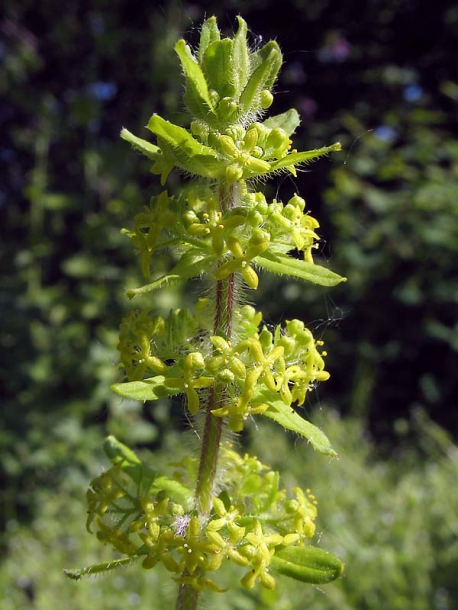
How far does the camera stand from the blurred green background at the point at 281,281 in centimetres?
375

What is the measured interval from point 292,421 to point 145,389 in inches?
9.9

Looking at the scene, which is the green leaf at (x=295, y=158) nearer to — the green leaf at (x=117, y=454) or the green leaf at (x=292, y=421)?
the green leaf at (x=292, y=421)

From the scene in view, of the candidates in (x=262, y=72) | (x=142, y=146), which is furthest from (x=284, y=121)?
(x=142, y=146)

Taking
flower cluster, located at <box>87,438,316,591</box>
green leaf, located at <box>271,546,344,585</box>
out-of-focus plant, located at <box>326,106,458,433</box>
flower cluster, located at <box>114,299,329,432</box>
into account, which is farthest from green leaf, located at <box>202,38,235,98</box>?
out-of-focus plant, located at <box>326,106,458,433</box>

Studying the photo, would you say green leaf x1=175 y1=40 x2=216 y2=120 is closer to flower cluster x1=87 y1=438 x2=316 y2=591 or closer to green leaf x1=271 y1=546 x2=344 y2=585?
flower cluster x1=87 y1=438 x2=316 y2=591

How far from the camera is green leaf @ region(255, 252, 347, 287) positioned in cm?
109

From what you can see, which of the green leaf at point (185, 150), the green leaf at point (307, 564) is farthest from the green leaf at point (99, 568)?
the green leaf at point (185, 150)

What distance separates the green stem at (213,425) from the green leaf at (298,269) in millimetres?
74

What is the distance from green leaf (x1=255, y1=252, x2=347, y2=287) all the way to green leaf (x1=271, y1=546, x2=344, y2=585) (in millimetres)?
471

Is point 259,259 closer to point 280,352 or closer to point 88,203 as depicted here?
point 280,352

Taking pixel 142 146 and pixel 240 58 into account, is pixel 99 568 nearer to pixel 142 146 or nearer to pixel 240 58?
pixel 142 146

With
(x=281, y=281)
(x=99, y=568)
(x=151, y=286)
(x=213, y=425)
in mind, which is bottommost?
(x=281, y=281)

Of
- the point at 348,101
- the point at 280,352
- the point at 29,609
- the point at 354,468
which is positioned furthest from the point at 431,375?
the point at 280,352

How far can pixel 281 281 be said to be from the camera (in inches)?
209
